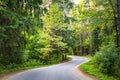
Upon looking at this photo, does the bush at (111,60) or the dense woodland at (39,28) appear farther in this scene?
the dense woodland at (39,28)

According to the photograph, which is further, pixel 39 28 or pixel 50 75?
pixel 39 28

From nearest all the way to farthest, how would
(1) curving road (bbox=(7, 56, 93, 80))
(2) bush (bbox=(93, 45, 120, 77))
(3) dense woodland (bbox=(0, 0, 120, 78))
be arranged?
1. (1) curving road (bbox=(7, 56, 93, 80))
2. (2) bush (bbox=(93, 45, 120, 77))
3. (3) dense woodland (bbox=(0, 0, 120, 78))

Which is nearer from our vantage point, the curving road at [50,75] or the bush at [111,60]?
the curving road at [50,75]

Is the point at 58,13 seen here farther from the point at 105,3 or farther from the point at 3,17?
the point at 3,17

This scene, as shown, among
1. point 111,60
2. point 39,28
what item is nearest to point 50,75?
point 111,60

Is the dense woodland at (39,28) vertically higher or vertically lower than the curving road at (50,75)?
higher

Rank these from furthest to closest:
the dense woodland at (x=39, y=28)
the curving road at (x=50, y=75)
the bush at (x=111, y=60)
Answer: the dense woodland at (x=39, y=28) < the bush at (x=111, y=60) < the curving road at (x=50, y=75)

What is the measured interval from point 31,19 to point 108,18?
8498 mm

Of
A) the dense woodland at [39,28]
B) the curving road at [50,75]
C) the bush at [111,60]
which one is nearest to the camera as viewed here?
the curving road at [50,75]

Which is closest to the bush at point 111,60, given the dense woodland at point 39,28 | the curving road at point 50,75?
the dense woodland at point 39,28

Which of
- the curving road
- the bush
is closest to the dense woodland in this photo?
the bush

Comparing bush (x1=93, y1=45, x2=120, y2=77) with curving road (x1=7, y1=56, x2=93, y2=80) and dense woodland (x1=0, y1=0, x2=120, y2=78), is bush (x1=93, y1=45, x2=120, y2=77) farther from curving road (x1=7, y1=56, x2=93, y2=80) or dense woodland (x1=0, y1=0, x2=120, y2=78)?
curving road (x1=7, y1=56, x2=93, y2=80)

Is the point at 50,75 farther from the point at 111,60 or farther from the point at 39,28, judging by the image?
the point at 39,28

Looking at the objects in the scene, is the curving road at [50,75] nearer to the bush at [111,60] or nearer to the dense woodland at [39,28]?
the bush at [111,60]
